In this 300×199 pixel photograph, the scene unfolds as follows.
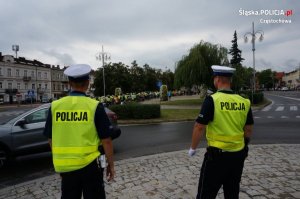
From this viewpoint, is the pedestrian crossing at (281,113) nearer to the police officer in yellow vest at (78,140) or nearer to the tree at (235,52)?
the police officer in yellow vest at (78,140)

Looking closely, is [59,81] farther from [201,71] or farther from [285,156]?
[285,156]

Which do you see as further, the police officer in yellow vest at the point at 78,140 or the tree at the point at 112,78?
the tree at the point at 112,78

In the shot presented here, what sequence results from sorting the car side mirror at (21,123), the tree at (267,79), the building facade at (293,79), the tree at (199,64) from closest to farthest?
the car side mirror at (21,123) < the tree at (199,64) < the building facade at (293,79) < the tree at (267,79)

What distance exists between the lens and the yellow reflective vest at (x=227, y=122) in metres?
3.12

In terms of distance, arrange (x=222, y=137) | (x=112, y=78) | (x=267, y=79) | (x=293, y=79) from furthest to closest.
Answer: (x=267, y=79) < (x=293, y=79) < (x=112, y=78) < (x=222, y=137)

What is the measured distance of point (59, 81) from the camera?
94.9 metres

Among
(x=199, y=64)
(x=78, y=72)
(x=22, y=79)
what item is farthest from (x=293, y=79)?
(x=78, y=72)

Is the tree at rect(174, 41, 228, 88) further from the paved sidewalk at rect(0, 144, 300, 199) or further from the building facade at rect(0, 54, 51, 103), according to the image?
the building facade at rect(0, 54, 51, 103)

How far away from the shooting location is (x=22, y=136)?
24.9ft

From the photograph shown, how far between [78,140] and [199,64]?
3048cm

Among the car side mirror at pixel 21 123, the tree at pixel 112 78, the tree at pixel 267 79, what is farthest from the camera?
the tree at pixel 267 79

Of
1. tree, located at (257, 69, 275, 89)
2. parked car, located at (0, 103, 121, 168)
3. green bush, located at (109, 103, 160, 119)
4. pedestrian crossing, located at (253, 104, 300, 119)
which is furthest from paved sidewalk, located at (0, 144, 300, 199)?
tree, located at (257, 69, 275, 89)

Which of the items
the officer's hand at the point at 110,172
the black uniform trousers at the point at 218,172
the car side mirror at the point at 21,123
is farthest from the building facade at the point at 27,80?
the black uniform trousers at the point at 218,172

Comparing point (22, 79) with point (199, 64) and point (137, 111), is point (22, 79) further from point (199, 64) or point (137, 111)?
point (137, 111)
